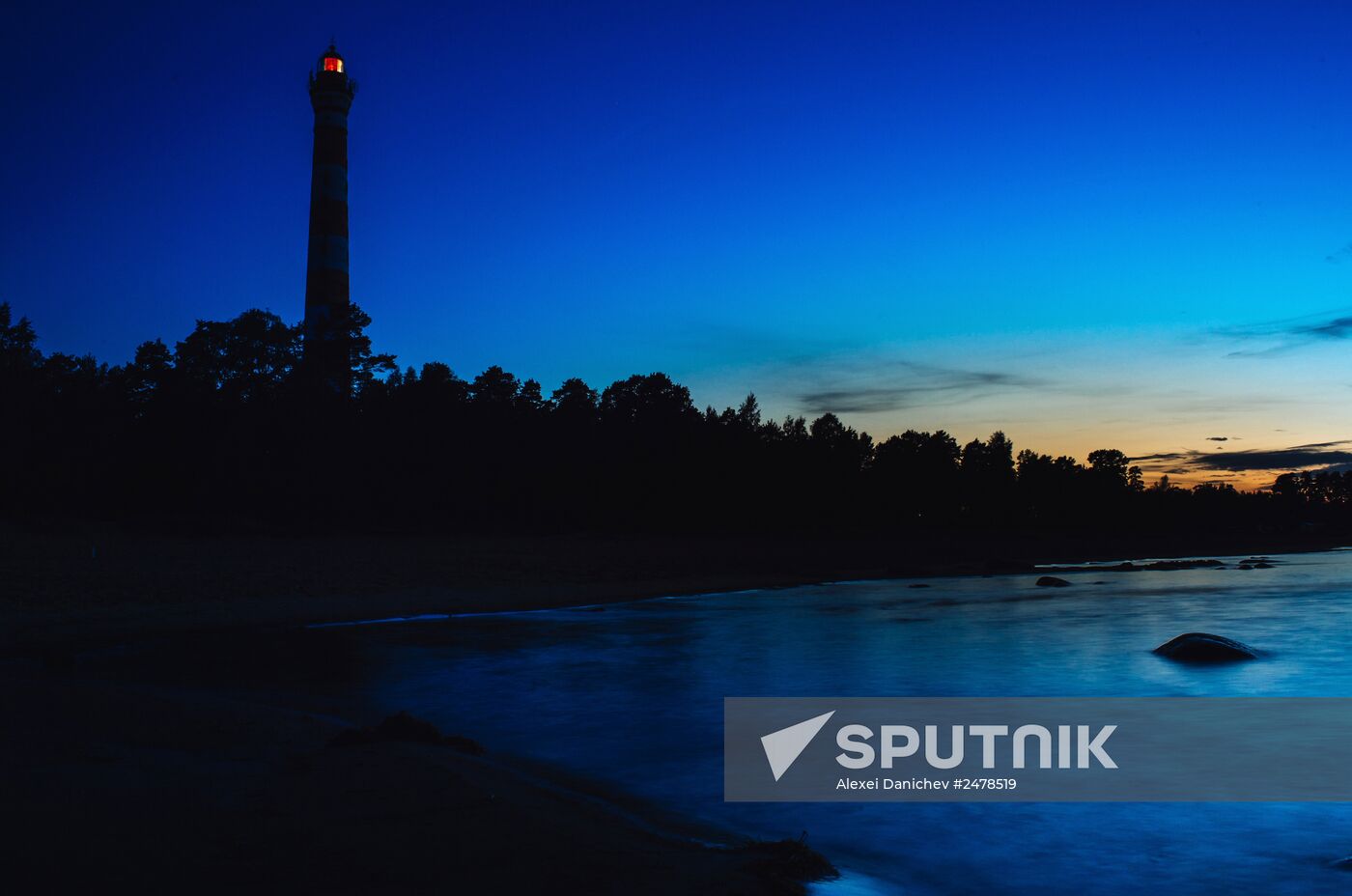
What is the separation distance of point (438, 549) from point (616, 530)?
91.6ft

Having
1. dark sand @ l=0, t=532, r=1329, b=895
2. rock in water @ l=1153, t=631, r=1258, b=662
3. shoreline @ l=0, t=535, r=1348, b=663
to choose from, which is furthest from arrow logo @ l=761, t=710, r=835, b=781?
shoreline @ l=0, t=535, r=1348, b=663

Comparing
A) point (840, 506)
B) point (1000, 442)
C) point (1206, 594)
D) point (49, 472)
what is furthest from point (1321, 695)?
point (1000, 442)

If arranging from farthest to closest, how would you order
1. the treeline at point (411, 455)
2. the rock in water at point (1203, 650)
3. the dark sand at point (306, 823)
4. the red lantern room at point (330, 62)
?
the red lantern room at point (330, 62), the treeline at point (411, 455), the rock in water at point (1203, 650), the dark sand at point (306, 823)

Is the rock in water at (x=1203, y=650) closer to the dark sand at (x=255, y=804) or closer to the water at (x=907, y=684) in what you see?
the water at (x=907, y=684)

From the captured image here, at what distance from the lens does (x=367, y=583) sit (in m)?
28.8

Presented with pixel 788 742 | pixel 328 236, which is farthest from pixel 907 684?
pixel 328 236

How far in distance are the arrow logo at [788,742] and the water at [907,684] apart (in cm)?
64

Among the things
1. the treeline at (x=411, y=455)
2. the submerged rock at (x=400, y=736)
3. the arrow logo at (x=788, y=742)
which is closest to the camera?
the submerged rock at (x=400, y=736)

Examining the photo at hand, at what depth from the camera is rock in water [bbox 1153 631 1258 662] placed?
18734mm

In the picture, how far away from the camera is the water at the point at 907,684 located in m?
7.45

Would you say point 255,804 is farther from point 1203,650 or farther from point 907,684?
point 1203,650

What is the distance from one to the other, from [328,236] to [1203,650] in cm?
5144

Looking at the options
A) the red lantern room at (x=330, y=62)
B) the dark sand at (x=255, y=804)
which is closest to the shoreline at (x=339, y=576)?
the dark sand at (x=255, y=804)

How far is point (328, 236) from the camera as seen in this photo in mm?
56594
